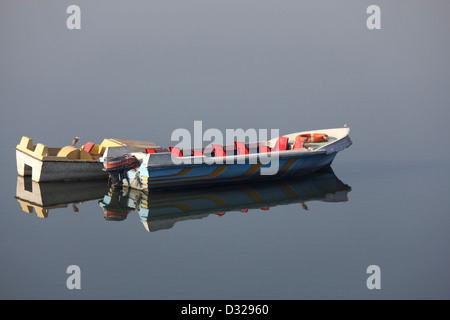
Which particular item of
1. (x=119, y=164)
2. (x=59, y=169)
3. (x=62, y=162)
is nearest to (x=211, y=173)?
(x=119, y=164)

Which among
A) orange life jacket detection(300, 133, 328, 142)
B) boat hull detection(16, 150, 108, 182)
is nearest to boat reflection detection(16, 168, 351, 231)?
boat hull detection(16, 150, 108, 182)

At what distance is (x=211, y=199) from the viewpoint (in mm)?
21500

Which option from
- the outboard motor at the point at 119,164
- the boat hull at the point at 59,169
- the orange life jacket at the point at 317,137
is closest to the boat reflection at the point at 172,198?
the boat hull at the point at 59,169

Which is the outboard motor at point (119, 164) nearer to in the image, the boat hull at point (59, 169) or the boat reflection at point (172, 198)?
the boat reflection at point (172, 198)

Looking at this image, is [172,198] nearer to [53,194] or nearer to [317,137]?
[53,194]

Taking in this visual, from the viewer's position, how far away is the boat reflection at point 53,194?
2086cm

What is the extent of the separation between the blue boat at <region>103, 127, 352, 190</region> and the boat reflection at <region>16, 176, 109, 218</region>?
0.93m

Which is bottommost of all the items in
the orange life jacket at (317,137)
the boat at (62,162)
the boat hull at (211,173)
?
the boat hull at (211,173)

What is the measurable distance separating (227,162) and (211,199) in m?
1.35

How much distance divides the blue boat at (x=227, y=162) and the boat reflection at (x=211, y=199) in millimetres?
313

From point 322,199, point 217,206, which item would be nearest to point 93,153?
point 217,206

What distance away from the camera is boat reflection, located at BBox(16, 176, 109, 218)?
2086 cm

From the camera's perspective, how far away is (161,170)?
21.5m

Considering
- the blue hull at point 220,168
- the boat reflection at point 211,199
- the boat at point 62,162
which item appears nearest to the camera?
the boat reflection at point 211,199
